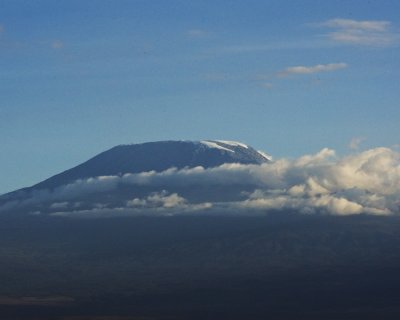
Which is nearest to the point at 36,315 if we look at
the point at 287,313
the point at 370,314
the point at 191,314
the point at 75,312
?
the point at 75,312

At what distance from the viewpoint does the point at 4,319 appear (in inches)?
7352

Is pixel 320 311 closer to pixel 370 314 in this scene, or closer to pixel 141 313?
pixel 370 314

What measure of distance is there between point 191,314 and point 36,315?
95.4 ft

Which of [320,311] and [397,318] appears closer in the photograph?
[397,318]

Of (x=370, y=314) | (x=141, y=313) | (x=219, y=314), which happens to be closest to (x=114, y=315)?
(x=141, y=313)

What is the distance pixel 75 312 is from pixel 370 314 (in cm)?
5571

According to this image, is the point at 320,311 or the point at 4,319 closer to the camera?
the point at 4,319

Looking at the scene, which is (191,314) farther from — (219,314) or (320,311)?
(320,311)

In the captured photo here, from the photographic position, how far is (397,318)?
187250 mm

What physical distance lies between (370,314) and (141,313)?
141 ft

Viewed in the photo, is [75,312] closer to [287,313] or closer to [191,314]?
[191,314]

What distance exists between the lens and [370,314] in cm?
19488

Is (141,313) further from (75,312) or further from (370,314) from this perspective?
(370,314)

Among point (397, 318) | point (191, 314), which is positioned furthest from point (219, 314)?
point (397, 318)
